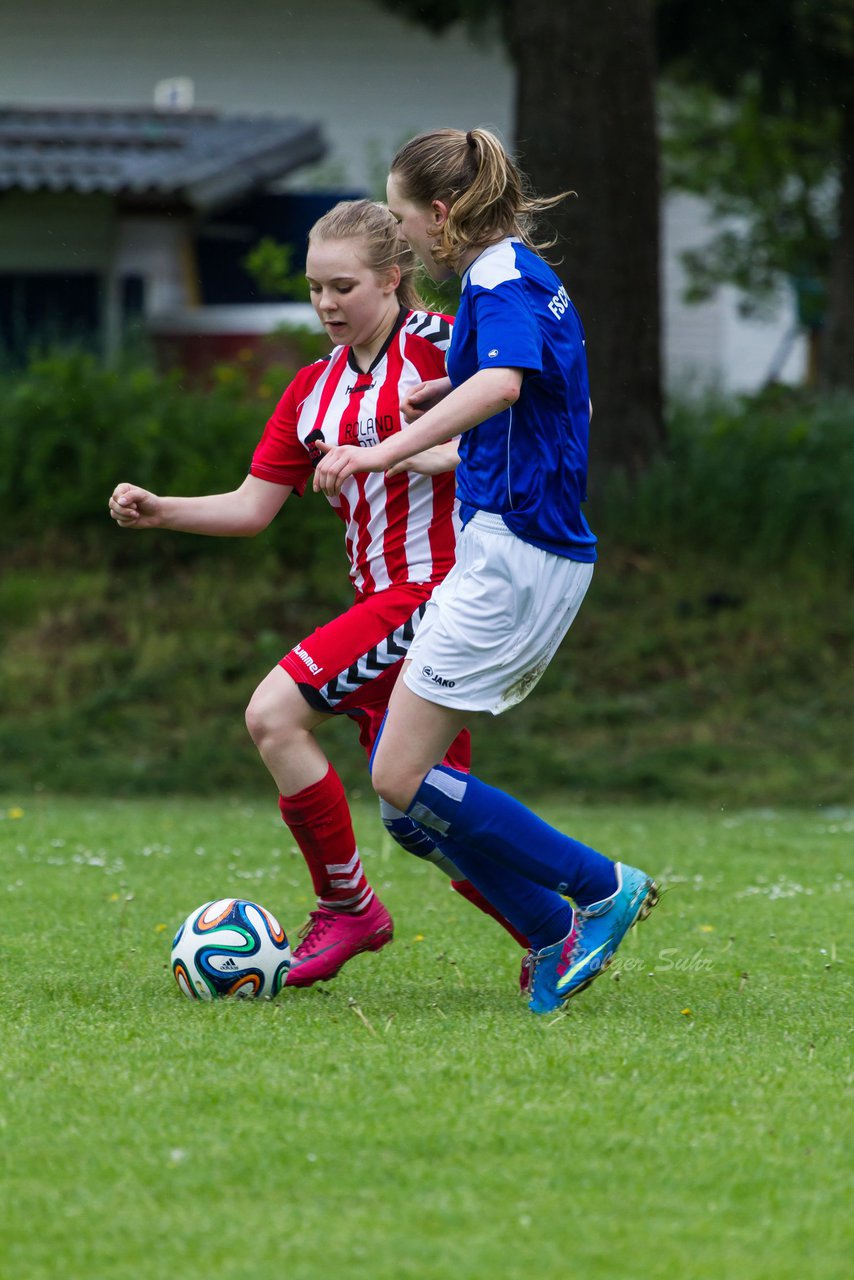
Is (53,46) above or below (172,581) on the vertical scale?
above

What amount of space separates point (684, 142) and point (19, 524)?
13400mm

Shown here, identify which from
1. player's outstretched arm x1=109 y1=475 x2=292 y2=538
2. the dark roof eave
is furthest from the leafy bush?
player's outstretched arm x1=109 y1=475 x2=292 y2=538

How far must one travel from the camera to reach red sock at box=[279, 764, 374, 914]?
15.7 feet

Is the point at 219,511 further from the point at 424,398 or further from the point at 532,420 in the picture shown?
the point at 532,420

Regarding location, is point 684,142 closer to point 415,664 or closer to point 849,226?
point 849,226

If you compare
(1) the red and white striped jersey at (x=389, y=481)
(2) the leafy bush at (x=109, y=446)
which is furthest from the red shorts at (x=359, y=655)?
(2) the leafy bush at (x=109, y=446)

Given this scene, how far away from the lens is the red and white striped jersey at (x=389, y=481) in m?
4.79

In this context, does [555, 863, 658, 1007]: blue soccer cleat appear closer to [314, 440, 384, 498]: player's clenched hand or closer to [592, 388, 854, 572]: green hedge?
[314, 440, 384, 498]: player's clenched hand

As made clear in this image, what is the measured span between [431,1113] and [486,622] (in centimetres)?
126

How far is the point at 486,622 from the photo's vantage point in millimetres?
4180

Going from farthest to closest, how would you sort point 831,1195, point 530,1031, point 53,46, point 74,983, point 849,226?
point 53,46
point 849,226
point 74,983
point 530,1031
point 831,1195

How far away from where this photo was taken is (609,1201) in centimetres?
292

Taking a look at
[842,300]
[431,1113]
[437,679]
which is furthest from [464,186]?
[842,300]

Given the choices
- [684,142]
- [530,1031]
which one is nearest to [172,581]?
[530,1031]
